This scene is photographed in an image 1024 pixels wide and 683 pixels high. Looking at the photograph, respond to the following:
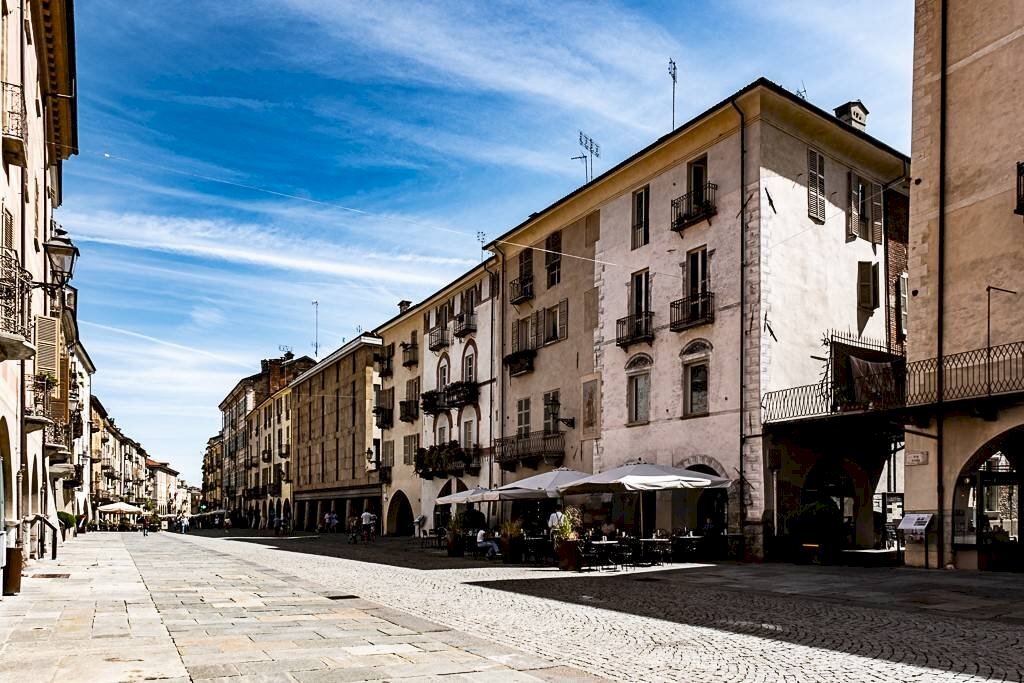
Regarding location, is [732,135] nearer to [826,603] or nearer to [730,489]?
[730,489]

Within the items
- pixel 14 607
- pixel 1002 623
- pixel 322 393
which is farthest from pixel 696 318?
pixel 322 393

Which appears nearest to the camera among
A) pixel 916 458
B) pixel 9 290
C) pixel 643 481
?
pixel 9 290

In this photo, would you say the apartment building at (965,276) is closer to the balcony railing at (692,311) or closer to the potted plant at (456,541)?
the balcony railing at (692,311)

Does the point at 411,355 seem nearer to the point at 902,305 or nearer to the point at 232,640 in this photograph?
the point at 902,305

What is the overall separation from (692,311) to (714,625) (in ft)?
50.6

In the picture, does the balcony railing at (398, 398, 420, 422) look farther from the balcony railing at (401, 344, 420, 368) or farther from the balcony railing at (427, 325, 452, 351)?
the balcony railing at (427, 325, 452, 351)

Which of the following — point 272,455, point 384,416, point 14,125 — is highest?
point 14,125

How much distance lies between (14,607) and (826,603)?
11823mm

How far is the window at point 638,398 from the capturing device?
92.0 feet

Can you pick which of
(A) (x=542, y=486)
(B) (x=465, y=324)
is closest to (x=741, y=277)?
(A) (x=542, y=486)

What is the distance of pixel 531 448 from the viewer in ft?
110

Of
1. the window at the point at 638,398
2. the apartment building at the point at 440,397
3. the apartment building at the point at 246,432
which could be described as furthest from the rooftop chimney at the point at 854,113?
the apartment building at the point at 246,432

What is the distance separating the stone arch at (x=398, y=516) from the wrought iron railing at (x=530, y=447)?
43.1 ft

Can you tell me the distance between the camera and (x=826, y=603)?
13984mm
